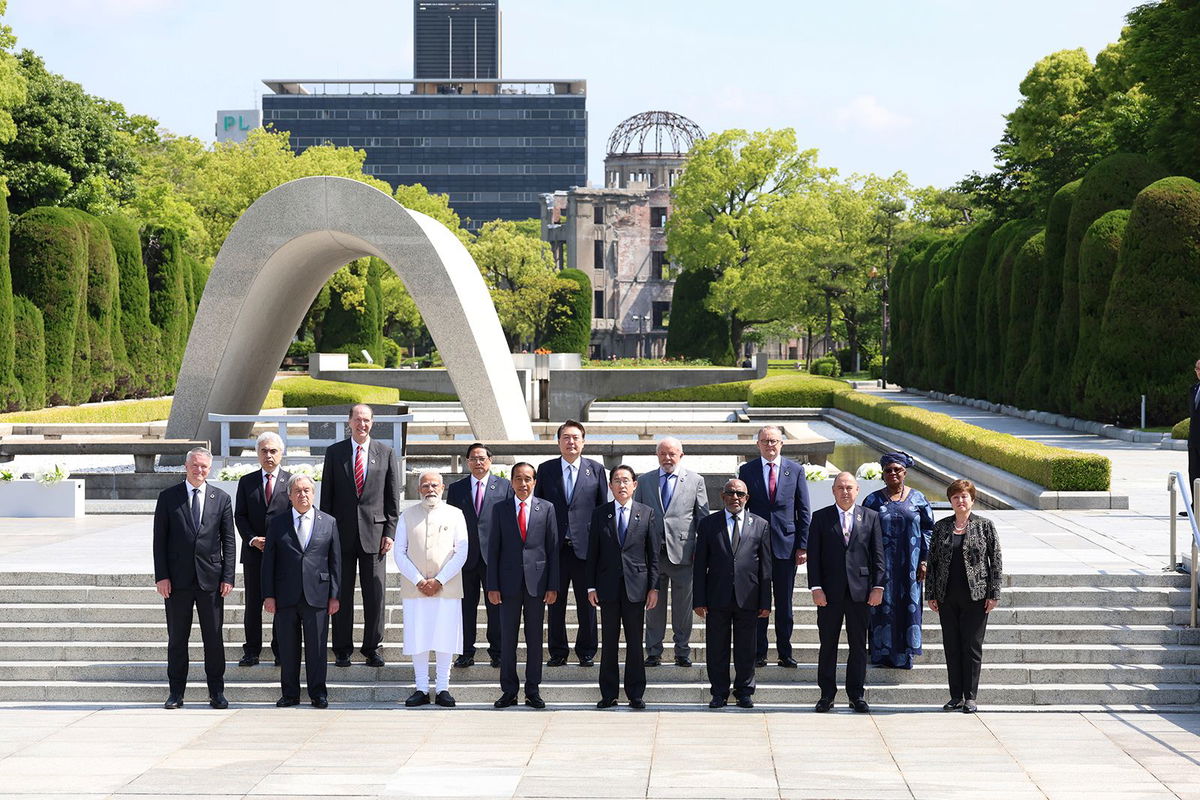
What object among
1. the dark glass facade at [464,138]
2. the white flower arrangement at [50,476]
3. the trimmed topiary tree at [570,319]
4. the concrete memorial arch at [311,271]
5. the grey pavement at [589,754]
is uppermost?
the dark glass facade at [464,138]

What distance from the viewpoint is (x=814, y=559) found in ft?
30.6

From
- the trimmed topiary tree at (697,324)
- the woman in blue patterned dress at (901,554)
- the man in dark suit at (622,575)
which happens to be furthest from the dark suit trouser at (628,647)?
the trimmed topiary tree at (697,324)

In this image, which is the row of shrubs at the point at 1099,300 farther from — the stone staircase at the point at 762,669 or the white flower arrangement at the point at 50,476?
the white flower arrangement at the point at 50,476

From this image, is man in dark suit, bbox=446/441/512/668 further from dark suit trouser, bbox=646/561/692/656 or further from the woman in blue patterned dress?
the woman in blue patterned dress

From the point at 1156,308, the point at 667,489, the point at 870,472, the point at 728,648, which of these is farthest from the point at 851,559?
the point at 1156,308

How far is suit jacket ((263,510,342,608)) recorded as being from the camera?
9.30m

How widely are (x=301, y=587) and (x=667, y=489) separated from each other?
2.53 m

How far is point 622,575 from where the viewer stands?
9.28 meters

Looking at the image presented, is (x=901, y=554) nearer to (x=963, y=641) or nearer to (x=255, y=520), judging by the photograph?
(x=963, y=641)

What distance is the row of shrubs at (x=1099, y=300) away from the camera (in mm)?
27891

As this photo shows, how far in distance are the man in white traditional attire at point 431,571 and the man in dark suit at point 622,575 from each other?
889 mm

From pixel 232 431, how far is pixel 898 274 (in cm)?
4060

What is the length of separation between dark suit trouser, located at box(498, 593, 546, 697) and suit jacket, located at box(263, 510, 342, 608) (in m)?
1.16

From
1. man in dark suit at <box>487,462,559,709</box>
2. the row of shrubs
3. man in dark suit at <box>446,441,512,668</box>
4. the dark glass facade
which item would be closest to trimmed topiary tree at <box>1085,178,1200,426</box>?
the row of shrubs
